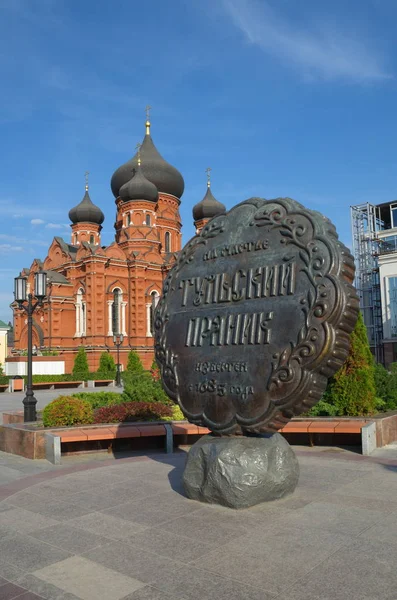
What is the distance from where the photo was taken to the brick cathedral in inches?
1597

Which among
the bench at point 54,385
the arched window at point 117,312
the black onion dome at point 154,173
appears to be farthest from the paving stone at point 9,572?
the black onion dome at point 154,173

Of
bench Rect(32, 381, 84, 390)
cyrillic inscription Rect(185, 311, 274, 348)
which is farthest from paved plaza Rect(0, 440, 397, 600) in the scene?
bench Rect(32, 381, 84, 390)

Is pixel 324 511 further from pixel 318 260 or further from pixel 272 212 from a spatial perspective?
pixel 272 212

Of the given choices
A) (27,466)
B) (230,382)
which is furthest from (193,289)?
(27,466)

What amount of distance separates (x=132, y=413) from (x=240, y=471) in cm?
583

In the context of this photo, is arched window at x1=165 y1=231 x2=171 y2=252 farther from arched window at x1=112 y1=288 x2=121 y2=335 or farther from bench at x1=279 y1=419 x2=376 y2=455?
bench at x1=279 y1=419 x2=376 y2=455

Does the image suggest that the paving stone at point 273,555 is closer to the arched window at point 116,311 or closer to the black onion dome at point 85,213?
the arched window at point 116,311

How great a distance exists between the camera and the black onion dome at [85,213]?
1996 inches

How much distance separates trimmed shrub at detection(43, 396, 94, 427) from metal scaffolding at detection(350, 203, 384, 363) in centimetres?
3235

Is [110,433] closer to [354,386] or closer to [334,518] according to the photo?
[354,386]

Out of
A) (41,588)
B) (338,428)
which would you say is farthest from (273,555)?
(338,428)

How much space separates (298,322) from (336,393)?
575 centimetres

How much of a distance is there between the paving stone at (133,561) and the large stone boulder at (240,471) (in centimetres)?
130

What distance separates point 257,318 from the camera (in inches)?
229
